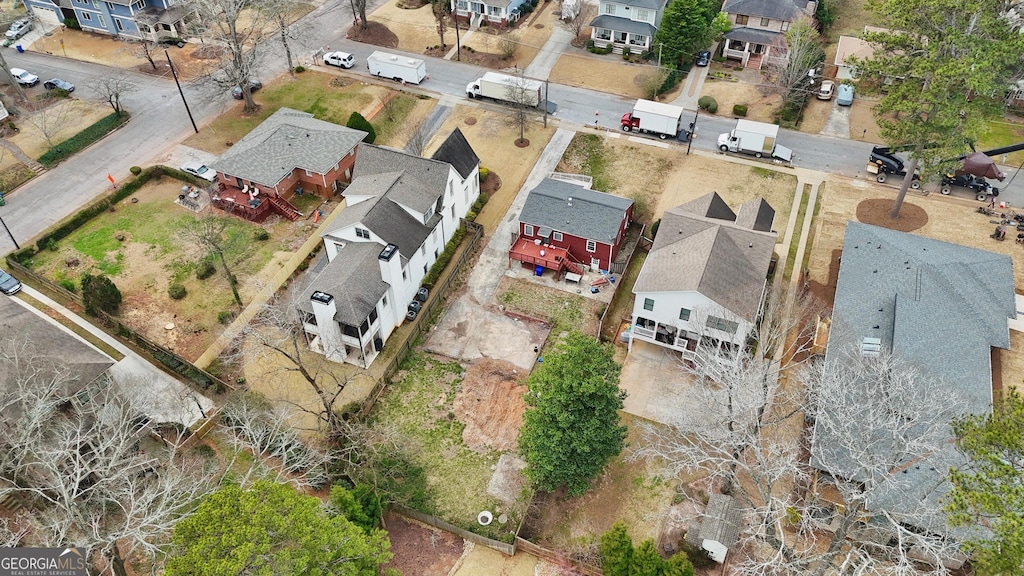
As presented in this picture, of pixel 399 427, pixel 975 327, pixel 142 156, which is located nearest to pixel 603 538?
pixel 399 427

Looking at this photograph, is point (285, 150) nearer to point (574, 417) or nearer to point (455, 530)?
point (455, 530)

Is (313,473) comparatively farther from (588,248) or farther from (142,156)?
(142,156)

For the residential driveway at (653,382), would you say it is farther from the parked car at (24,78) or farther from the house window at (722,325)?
Result: the parked car at (24,78)

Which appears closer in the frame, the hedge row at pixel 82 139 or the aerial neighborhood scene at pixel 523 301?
the aerial neighborhood scene at pixel 523 301

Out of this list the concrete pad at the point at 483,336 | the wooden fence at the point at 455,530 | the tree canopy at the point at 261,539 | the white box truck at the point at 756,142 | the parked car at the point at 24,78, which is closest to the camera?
the tree canopy at the point at 261,539

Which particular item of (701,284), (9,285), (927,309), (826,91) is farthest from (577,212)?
(9,285)

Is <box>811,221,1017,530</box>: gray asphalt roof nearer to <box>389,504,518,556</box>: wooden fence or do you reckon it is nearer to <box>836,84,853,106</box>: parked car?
<box>389,504,518,556</box>: wooden fence

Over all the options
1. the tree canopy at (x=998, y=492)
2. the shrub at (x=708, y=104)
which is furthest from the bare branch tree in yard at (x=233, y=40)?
the tree canopy at (x=998, y=492)

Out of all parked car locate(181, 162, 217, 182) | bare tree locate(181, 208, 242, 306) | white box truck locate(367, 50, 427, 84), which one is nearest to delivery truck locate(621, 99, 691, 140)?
white box truck locate(367, 50, 427, 84)
